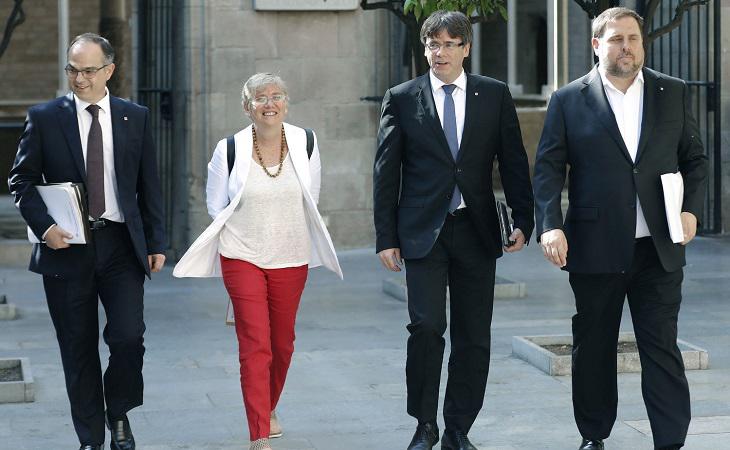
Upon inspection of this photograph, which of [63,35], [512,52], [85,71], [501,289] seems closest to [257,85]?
[85,71]

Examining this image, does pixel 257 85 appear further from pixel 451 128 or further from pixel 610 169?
pixel 610 169

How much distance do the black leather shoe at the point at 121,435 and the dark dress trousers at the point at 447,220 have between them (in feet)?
3.99

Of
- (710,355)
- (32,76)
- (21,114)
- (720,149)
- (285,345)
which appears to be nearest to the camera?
(285,345)

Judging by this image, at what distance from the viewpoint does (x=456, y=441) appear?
670 centimetres

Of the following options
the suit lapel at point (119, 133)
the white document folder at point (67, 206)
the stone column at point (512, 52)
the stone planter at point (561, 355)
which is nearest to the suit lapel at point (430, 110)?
the suit lapel at point (119, 133)

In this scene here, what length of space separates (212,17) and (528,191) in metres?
8.82

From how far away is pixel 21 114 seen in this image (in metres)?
27.9

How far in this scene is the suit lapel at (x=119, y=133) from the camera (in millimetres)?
6598

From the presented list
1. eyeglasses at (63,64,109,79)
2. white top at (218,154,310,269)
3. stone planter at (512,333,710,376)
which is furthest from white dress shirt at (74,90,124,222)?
stone planter at (512,333,710,376)

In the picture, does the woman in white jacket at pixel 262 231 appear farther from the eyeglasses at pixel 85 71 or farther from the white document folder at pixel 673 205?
the white document folder at pixel 673 205

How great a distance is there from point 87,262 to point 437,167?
5.01ft

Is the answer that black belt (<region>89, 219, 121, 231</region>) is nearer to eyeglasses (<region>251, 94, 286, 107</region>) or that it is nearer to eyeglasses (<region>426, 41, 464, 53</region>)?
eyeglasses (<region>251, 94, 286, 107</region>)

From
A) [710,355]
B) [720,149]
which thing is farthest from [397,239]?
[720,149]

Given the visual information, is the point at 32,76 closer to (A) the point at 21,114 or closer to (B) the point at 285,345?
(A) the point at 21,114
